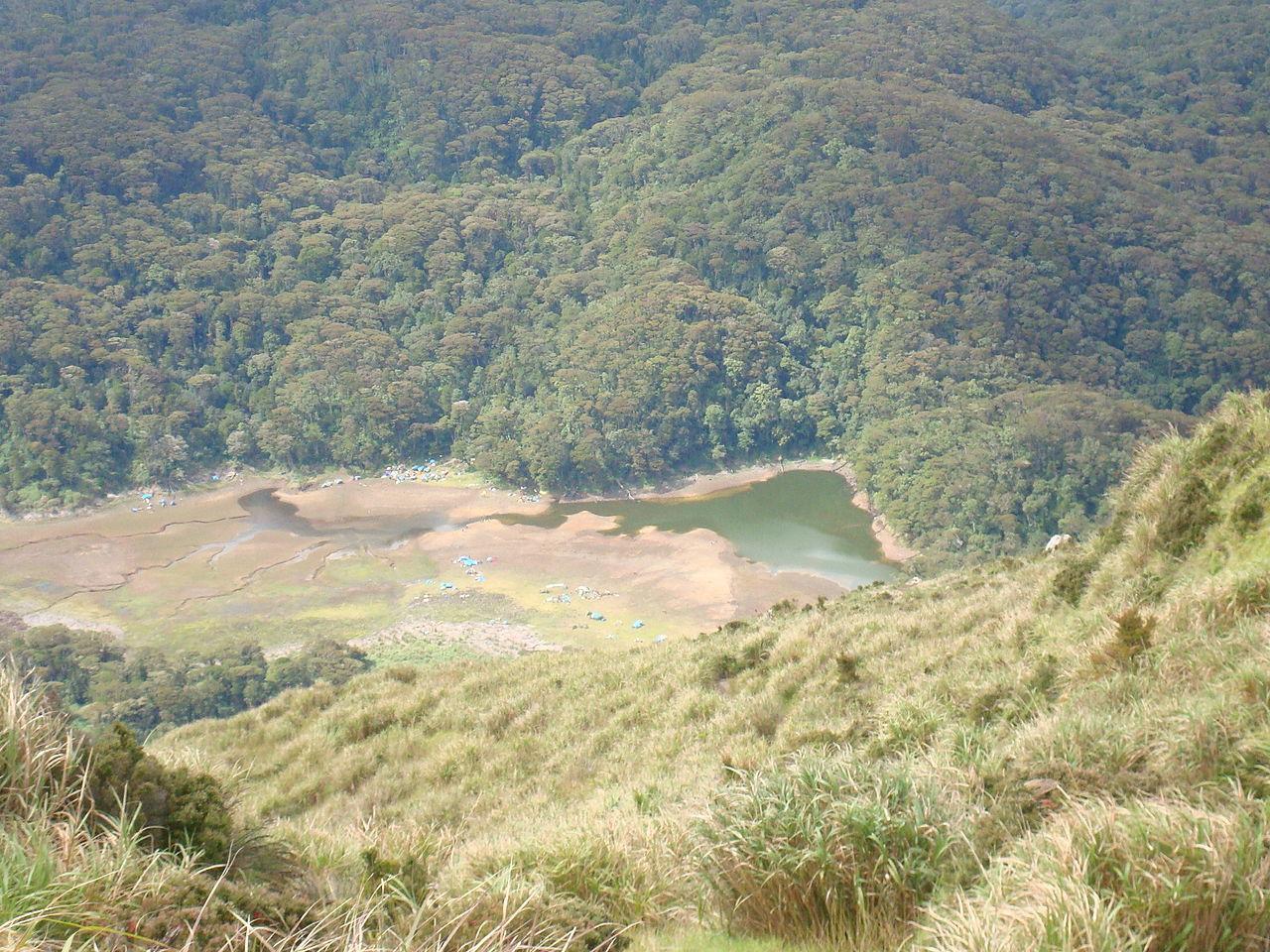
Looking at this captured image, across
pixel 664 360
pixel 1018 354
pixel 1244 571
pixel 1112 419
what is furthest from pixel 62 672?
pixel 1018 354

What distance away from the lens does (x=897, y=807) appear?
3.34 metres

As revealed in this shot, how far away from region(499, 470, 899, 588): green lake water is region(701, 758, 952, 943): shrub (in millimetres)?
37432

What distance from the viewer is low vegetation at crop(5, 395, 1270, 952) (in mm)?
2605

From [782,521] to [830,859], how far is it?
155ft

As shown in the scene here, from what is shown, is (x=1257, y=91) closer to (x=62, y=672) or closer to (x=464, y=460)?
(x=464, y=460)

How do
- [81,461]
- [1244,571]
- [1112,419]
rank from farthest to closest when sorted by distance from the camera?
[81,461] < [1112,419] < [1244,571]

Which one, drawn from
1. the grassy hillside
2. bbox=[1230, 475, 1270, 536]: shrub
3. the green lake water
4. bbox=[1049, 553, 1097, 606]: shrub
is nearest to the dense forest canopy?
the green lake water

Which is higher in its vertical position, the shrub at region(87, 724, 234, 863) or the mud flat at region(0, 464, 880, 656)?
the shrub at region(87, 724, 234, 863)

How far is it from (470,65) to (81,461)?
60.5 metres

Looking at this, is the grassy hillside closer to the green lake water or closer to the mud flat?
the mud flat

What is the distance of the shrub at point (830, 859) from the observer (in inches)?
120

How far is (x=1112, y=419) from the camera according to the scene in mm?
48094

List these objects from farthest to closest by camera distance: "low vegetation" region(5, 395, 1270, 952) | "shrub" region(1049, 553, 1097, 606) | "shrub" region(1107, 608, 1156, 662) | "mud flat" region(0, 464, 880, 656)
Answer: "mud flat" region(0, 464, 880, 656) → "shrub" region(1049, 553, 1097, 606) → "shrub" region(1107, 608, 1156, 662) → "low vegetation" region(5, 395, 1270, 952)

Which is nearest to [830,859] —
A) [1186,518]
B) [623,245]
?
[1186,518]
